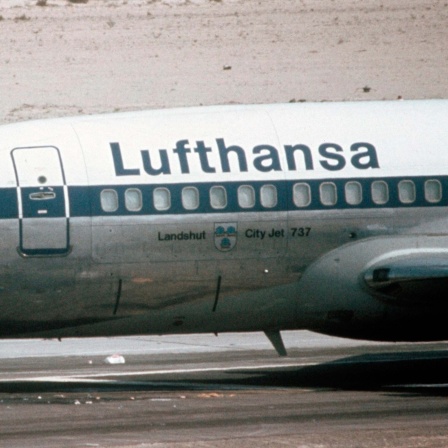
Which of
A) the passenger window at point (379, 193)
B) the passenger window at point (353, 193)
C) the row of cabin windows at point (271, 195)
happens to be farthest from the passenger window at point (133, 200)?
the passenger window at point (379, 193)

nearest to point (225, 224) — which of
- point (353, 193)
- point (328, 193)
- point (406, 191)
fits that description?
point (328, 193)

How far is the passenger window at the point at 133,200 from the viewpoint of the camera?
2038 centimetres

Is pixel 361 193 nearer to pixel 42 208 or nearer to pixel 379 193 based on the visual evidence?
pixel 379 193

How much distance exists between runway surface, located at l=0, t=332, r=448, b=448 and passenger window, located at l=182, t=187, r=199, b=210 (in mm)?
2855

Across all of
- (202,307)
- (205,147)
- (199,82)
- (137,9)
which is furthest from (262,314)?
(137,9)

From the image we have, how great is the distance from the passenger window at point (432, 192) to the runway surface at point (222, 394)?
117 inches

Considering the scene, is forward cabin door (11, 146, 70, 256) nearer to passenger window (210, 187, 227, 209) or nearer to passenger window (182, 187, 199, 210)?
passenger window (182, 187, 199, 210)

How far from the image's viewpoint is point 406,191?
21.5 meters

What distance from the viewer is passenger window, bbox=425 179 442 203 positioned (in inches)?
850

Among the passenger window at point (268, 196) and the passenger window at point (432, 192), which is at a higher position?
the passenger window at point (268, 196)

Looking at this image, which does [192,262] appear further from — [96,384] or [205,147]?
[96,384]

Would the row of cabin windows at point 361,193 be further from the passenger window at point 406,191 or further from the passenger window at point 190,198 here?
the passenger window at point 190,198

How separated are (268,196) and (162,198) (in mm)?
1628

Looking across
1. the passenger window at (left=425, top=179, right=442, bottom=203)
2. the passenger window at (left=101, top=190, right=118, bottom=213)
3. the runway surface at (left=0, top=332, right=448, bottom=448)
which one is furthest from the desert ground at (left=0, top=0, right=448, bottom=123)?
the passenger window at (left=101, top=190, right=118, bottom=213)
